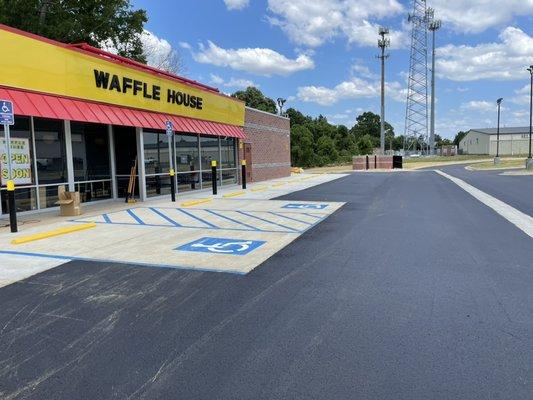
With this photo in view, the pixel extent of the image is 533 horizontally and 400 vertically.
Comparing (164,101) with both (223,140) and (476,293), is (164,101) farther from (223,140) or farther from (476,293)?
(476,293)

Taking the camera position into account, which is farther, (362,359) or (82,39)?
(82,39)

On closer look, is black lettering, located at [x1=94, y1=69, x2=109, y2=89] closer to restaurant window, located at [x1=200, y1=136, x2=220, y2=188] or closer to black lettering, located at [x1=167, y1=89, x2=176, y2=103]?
black lettering, located at [x1=167, y1=89, x2=176, y2=103]

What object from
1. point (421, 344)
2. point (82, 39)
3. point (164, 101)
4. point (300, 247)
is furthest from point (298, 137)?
point (421, 344)

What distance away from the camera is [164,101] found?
18.0 metres

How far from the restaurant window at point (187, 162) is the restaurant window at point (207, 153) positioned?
0.53 m

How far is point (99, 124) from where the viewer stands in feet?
53.6

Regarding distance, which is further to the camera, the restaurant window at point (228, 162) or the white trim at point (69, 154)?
the restaurant window at point (228, 162)

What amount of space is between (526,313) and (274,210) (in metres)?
9.32

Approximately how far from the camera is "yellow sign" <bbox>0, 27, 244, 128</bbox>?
454 inches

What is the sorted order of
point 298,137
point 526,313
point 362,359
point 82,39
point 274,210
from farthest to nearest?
1. point 298,137
2. point 82,39
3. point 274,210
4. point 526,313
5. point 362,359

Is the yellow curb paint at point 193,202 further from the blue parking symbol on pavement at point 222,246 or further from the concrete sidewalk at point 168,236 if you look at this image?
the blue parking symbol on pavement at point 222,246

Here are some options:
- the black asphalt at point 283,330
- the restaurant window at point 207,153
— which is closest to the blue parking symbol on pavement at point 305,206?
the black asphalt at point 283,330

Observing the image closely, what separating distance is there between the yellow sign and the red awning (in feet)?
0.61

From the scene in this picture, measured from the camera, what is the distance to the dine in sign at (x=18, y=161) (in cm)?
1218
